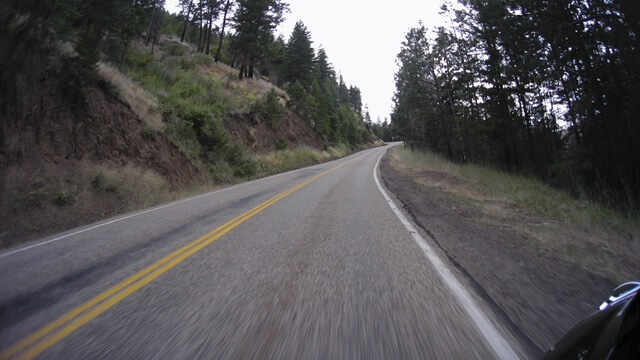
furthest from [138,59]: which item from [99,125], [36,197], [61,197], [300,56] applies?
[300,56]

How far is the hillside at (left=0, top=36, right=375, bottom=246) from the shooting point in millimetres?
9250

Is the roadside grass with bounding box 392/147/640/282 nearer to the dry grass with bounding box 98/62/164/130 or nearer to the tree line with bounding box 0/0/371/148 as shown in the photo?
the tree line with bounding box 0/0/371/148

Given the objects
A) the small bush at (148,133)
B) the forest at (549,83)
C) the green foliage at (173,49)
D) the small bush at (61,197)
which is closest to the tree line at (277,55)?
the green foliage at (173,49)

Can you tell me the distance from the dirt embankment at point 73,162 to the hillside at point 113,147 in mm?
32

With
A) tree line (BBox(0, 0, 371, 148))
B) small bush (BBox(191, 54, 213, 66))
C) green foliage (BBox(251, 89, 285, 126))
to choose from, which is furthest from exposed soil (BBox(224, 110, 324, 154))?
small bush (BBox(191, 54, 213, 66))

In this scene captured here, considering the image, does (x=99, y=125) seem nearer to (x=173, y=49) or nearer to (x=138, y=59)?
(x=138, y=59)

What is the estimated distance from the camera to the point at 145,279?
3883 mm

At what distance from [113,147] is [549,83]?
986 inches

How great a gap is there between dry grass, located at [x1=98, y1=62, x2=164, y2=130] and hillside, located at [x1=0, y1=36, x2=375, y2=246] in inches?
2.4

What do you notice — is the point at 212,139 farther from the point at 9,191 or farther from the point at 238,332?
the point at 238,332

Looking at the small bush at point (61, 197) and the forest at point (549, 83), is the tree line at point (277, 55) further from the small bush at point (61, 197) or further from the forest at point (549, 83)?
the small bush at point (61, 197)

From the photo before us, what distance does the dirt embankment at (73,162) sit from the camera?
28.9ft

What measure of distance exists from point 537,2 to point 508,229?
13.5 meters

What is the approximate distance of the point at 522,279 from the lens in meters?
3.49
